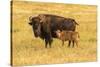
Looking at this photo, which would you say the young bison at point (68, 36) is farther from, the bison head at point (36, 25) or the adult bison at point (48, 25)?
the bison head at point (36, 25)

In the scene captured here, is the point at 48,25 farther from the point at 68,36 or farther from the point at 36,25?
the point at 68,36

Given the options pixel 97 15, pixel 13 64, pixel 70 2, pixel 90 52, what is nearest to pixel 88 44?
pixel 90 52

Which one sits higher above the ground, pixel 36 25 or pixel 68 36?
pixel 36 25

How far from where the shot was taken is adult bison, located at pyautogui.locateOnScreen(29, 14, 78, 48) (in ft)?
7.97

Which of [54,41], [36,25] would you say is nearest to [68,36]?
[54,41]

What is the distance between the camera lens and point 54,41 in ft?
8.20

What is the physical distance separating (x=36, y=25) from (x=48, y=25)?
0.14m

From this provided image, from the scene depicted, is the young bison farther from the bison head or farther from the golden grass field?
the bison head

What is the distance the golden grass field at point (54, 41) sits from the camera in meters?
2.33

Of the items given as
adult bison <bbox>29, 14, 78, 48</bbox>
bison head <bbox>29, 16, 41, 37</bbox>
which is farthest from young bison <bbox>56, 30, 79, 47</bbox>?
bison head <bbox>29, 16, 41, 37</bbox>

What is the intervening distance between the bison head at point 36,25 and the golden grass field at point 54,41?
4 centimetres

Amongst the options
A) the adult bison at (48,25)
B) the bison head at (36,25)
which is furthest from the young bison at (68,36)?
the bison head at (36,25)
